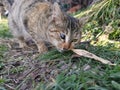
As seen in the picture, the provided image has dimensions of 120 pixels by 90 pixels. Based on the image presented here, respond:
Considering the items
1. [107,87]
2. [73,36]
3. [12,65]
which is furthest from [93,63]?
[12,65]

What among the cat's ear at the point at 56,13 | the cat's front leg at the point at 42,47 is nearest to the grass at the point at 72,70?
the cat's front leg at the point at 42,47

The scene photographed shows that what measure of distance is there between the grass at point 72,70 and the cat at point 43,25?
194 millimetres

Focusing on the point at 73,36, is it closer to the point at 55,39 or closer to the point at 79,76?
the point at 55,39

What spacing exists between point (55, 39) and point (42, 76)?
768mm

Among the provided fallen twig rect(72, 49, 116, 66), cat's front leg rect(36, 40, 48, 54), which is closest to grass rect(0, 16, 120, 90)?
fallen twig rect(72, 49, 116, 66)

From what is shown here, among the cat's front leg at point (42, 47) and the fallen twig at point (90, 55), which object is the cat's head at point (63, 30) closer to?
the fallen twig at point (90, 55)

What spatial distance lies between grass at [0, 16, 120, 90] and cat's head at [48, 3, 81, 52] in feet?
0.44

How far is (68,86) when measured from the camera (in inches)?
108

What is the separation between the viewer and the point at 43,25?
4.28 meters

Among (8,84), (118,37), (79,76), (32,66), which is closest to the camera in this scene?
(79,76)

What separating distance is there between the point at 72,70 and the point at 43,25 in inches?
48.3

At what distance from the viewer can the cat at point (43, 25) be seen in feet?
12.6

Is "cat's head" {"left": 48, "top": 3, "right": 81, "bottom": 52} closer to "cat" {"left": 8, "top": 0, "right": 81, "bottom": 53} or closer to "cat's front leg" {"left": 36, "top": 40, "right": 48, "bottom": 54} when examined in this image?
"cat" {"left": 8, "top": 0, "right": 81, "bottom": 53}

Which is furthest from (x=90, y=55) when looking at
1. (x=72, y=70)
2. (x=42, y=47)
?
(x=42, y=47)
